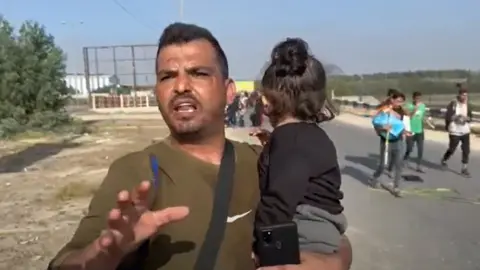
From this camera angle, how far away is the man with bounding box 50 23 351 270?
6.44 ft

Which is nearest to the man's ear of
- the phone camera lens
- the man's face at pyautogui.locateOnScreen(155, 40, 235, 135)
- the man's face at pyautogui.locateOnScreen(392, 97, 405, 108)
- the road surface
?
the man's face at pyautogui.locateOnScreen(155, 40, 235, 135)

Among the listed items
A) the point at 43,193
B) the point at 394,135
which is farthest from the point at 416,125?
the point at 43,193

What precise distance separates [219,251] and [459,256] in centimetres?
540

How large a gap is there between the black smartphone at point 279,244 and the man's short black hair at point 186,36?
641mm

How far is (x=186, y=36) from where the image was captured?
8.20ft

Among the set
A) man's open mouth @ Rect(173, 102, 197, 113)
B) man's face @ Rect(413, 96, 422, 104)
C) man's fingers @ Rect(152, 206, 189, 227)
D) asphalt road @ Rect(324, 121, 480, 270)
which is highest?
man's open mouth @ Rect(173, 102, 197, 113)

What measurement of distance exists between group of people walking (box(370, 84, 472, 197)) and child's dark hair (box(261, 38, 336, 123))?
8497 mm

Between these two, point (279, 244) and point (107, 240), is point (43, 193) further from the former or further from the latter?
point (107, 240)

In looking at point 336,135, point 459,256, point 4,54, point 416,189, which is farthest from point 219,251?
point 4,54

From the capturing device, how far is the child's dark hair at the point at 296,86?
9.12 feet

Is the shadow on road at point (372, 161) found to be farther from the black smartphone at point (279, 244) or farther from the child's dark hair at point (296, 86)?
the black smartphone at point (279, 244)

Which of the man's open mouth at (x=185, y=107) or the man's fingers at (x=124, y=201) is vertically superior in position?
the man's open mouth at (x=185, y=107)

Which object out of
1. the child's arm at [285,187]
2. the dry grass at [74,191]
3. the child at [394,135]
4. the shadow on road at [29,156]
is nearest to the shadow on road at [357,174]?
the child at [394,135]

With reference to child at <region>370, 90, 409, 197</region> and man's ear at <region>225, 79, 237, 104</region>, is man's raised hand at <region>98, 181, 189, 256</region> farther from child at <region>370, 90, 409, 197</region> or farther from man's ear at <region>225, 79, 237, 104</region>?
child at <region>370, 90, 409, 197</region>
